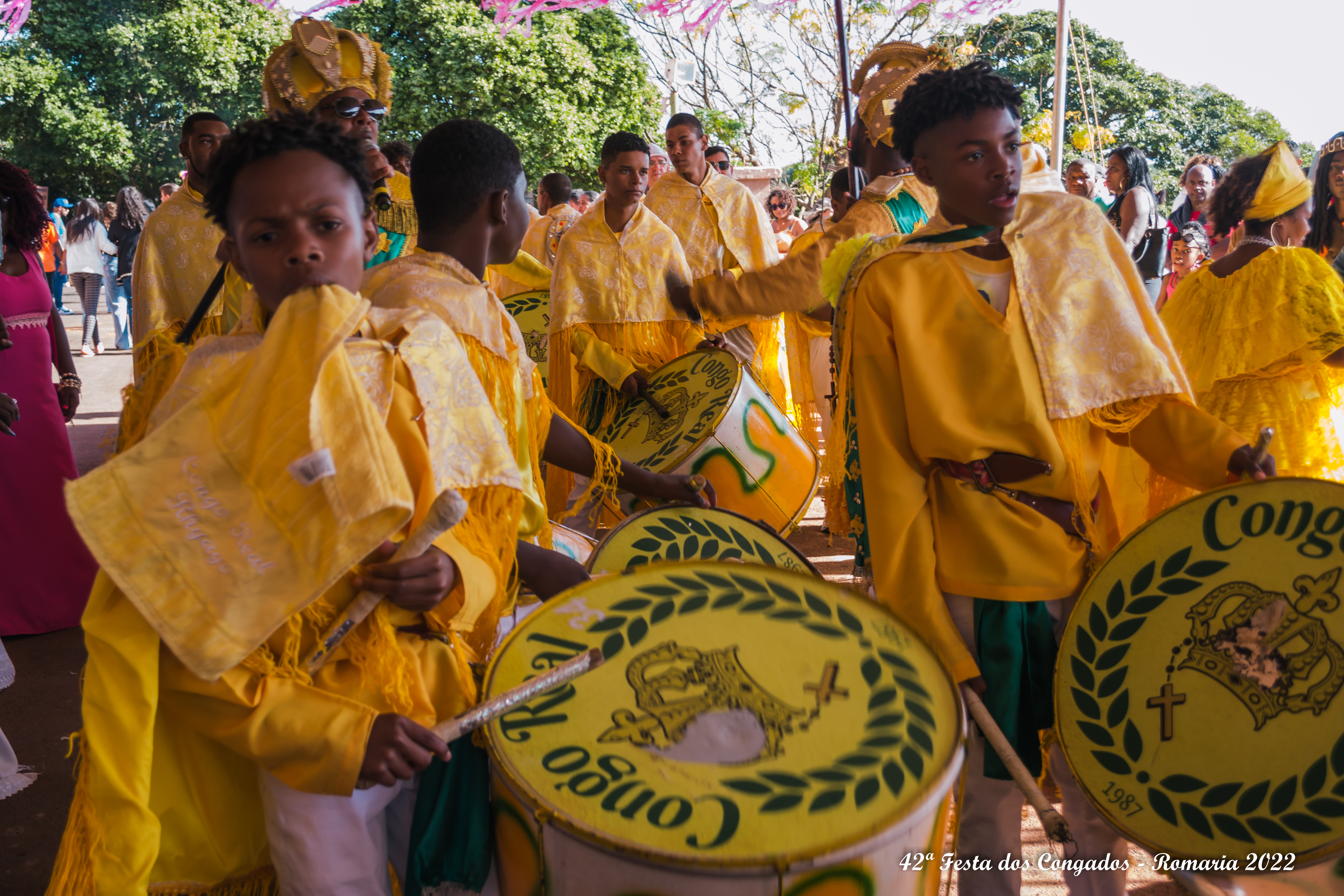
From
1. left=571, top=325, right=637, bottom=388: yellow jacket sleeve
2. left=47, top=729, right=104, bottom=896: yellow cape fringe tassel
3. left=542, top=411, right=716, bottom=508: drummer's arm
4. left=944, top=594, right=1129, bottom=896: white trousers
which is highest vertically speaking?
left=571, top=325, right=637, bottom=388: yellow jacket sleeve

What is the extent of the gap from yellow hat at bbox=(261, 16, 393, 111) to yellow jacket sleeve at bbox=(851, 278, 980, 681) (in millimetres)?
2297

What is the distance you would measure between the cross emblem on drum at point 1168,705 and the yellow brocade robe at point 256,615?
1.24 m

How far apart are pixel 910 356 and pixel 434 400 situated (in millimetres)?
1057

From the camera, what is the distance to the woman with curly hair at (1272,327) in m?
3.77

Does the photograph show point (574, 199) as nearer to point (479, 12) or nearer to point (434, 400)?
point (434, 400)

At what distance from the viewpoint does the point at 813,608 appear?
5.21ft

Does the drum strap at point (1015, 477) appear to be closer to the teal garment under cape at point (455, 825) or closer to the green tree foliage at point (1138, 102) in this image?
the teal garment under cape at point (455, 825)

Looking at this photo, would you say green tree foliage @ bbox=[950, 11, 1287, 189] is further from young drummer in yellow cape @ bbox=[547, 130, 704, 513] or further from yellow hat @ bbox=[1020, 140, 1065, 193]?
yellow hat @ bbox=[1020, 140, 1065, 193]

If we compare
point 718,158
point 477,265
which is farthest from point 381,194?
point 718,158

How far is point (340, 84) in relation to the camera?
3.58m

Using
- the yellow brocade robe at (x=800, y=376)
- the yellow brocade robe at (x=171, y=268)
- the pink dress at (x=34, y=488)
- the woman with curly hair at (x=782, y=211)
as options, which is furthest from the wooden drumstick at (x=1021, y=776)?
the woman with curly hair at (x=782, y=211)

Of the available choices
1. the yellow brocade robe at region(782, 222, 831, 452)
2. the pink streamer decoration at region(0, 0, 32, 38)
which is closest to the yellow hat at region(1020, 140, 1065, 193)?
the yellow brocade robe at region(782, 222, 831, 452)

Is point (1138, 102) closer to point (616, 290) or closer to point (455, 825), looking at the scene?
point (616, 290)

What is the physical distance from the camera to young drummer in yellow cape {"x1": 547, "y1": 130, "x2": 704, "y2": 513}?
15.9 feet
